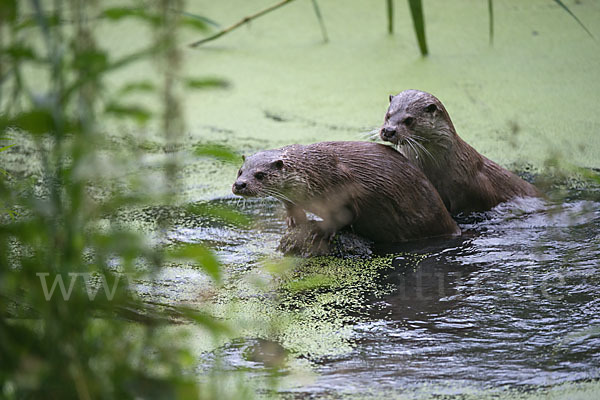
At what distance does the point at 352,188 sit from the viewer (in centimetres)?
282

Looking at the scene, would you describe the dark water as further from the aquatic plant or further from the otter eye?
the aquatic plant

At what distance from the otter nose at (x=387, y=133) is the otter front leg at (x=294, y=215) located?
1.33ft

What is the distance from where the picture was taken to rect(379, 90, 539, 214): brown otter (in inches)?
118

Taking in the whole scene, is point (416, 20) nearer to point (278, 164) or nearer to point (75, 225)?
point (278, 164)

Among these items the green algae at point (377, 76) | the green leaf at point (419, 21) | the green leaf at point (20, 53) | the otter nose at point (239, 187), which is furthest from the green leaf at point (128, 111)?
the green leaf at point (419, 21)

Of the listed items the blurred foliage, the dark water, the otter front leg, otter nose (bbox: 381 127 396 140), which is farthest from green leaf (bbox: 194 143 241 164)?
otter nose (bbox: 381 127 396 140)

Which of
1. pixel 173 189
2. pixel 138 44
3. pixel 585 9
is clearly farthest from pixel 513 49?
pixel 173 189

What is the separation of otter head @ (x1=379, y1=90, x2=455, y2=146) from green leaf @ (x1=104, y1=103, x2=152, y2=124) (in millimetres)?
1841

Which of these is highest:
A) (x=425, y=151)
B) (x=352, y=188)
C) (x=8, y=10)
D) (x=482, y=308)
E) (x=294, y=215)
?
(x=8, y=10)

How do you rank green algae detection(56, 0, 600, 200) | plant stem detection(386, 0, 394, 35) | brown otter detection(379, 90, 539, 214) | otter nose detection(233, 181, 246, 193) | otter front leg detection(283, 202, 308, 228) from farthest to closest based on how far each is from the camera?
1. plant stem detection(386, 0, 394, 35)
2. green algae detection(56, 0, 600, 200)
3. brown otter detection(379, 90, 539, 214)
4. otter front leg detection(283, 202, 308, 228)
5. otter nose detection(233, 181, 246, 193)

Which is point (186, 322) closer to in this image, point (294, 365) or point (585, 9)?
point (294, 365)

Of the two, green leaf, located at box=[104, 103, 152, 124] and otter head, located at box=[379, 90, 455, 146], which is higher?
green leaf, located at box=[104, 103, 152, 124]

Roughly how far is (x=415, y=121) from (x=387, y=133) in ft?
0.43

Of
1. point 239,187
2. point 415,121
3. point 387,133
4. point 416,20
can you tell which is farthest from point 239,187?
point 416,20
